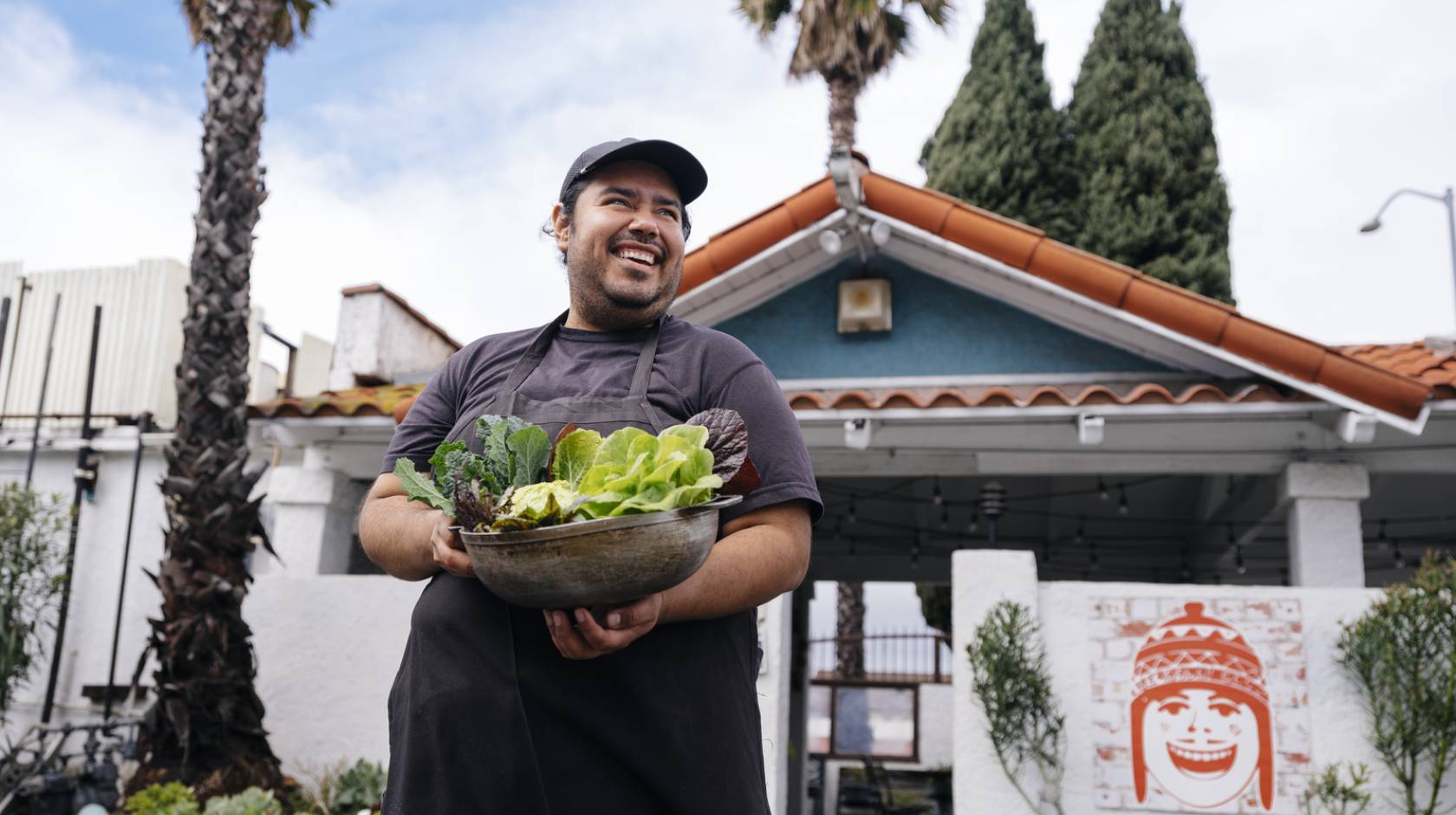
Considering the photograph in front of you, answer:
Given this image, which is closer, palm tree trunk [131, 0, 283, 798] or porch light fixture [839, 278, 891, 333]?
palm tree trunk [131, 0, 283, 798]

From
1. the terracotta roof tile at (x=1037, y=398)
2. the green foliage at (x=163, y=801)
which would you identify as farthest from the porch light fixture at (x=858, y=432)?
the green foliage at (x=163, y=801)

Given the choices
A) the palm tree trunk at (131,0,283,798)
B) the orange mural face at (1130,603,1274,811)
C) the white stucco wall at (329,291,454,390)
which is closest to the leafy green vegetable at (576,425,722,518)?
the orange mural face at (1130,603,1274,811)

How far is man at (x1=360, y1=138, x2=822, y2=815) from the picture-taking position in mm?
1607

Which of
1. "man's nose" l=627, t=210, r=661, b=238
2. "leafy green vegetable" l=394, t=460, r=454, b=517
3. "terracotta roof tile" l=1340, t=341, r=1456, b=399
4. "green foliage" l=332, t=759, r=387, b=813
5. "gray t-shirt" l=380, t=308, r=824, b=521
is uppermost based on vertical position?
"terracotta roof tile" l=1340, t=341, r=1456, b=399

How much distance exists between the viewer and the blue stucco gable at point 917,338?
7.94 meters

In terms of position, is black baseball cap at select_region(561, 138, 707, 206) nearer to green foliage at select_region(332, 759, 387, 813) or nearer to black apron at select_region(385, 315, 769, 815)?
black apron at select_region(385, 315, 769, 815)

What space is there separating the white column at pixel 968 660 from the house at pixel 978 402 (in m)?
0.02

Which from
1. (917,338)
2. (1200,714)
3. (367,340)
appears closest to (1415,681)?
(1200,714)

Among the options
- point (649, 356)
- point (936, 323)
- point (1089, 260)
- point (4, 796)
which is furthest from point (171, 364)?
point (649, 356)

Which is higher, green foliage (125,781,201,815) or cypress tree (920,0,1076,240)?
cypress tree (920,0,1076,240)

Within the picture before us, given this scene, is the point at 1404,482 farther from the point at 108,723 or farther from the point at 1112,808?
the point at 108,723

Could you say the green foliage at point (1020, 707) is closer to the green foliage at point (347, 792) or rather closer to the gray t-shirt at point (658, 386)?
the green foliage at point (347, 792)

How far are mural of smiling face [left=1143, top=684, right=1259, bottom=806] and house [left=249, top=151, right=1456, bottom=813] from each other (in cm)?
31

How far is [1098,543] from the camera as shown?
12125 millimetres
